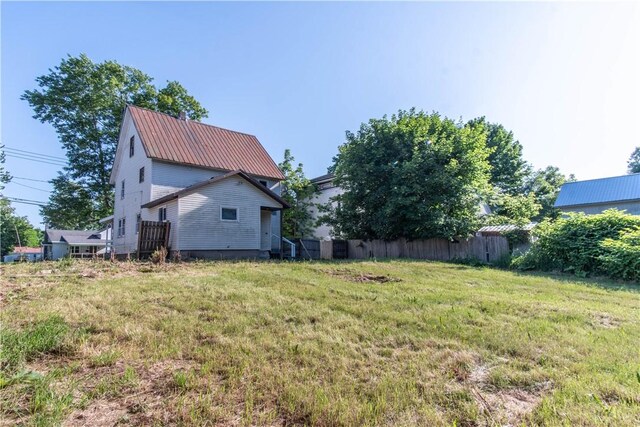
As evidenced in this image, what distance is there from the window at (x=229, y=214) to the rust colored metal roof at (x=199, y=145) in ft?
12.4

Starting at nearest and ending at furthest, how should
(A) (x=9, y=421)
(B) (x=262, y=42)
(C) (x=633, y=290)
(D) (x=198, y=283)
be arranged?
(A) (x=9, y=421)
(D) (x=198, y=283)
(C) (x=633, y=290)
(B) (x=262, y=42)

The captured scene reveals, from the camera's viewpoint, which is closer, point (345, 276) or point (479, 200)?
point (345, 276)

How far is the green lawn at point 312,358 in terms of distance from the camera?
2.16 metres

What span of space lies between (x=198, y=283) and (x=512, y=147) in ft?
109

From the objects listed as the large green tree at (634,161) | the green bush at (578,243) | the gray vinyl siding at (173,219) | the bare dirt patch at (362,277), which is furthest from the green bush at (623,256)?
the large green tree at (634,161)

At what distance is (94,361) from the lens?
2844mm

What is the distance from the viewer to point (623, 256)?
9211 mm

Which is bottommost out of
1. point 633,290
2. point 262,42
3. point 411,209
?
point 633,290

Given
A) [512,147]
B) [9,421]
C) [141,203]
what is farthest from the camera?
[512,147]

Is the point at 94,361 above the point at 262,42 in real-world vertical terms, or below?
below

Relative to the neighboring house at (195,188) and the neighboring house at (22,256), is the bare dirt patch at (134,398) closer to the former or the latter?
the neighboring house at (195,188)

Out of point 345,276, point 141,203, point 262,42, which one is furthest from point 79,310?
point 141,203

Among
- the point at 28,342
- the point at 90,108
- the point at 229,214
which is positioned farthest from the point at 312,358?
the point at 90,108

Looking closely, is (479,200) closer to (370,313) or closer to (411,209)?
(411,209)
